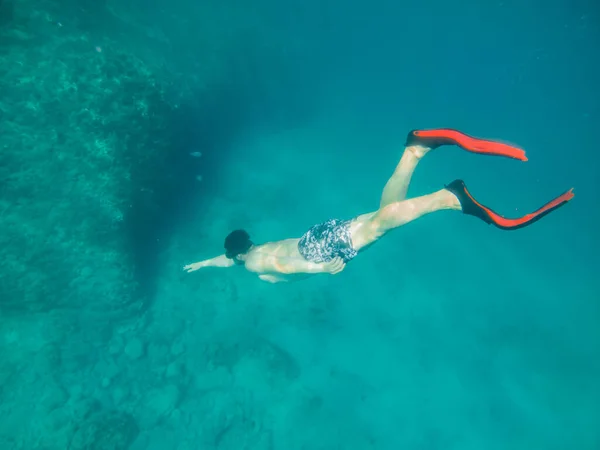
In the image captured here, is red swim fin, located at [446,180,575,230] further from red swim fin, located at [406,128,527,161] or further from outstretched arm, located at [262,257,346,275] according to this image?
outstretched arm, located at [262,257,346,275]

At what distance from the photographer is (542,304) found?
20.9m

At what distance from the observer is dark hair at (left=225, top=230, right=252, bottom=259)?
263 inches

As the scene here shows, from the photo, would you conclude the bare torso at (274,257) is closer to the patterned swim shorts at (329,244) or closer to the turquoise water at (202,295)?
the patterned swim shorts at (329,244)

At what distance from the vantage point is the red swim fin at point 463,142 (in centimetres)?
488

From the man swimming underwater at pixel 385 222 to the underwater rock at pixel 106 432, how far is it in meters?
8.36

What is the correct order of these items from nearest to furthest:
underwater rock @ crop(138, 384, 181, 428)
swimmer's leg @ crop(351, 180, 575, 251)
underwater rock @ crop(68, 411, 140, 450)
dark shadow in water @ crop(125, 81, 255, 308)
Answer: swimmer's leg @ crop(351, 180, 575, 251), underwater rock @ crop(68, 411, 140, 450), underwater rock @ crop(138, 384, 181, 428), dark shadow in water @ crop(125, 81, 255, 308)

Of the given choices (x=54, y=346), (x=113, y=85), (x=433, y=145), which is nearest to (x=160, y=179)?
(x=113, y=85)

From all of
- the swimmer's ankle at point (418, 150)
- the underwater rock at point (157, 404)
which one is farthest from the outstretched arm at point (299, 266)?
the underwater rock at point (157, 404)

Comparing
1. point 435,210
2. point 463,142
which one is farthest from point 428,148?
point 435,210

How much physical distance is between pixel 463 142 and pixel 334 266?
2947 millimetres

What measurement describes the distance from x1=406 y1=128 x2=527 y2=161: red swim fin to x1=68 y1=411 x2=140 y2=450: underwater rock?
41.2ft

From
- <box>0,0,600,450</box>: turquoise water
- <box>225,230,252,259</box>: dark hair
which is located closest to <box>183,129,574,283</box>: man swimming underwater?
<box>225,230,252,259</box>: dark hair

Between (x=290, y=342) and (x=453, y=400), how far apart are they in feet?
24.6

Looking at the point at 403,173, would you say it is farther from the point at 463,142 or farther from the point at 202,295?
the point at 202,295
